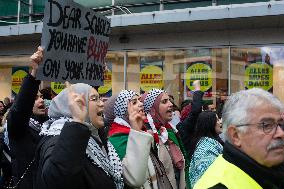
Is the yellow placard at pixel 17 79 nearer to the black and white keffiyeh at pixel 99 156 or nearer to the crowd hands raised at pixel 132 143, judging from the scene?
the crowd hands raised at pixel 132 143

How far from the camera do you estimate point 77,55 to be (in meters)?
5.29

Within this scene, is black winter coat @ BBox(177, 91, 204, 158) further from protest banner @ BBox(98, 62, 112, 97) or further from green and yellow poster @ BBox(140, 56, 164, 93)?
protest banner @ BBox(98, 62, 112, 97)

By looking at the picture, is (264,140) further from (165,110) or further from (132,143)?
(165,110)

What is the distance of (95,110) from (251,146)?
1.46 metres

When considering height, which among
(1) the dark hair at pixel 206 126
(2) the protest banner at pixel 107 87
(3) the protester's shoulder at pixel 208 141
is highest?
(2) the protest banner at pixel 107 87

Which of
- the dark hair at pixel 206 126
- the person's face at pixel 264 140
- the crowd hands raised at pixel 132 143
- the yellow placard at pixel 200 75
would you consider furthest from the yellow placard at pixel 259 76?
the person's face at pixel 264 140

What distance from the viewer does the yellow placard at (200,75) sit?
1160 cm

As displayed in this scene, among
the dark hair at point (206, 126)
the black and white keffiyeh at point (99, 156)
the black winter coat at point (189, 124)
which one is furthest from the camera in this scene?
the black winter coat at point (189, 124)

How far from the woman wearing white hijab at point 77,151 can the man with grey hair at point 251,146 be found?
88cm

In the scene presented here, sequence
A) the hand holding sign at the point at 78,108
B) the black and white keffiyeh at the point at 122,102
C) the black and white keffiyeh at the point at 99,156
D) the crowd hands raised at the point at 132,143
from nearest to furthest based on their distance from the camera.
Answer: the crowd hands raised at the point at 132,143, the hand holding sign at the point at 78,108, the black and white keffiyeh at the point at 99,156, the black and white keffiyeh at the point at 122,102

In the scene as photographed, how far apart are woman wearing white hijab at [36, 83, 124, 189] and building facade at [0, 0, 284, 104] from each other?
694 cm

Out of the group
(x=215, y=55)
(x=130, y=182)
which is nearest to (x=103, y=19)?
(x=130, y=182)

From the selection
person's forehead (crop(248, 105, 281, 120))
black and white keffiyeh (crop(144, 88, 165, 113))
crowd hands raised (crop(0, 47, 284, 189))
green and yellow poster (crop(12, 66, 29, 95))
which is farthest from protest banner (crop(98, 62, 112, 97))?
person's forehead (crop(248, 105, 281, 120))

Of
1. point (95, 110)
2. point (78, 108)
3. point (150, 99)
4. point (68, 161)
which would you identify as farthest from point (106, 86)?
point (68, 161)
